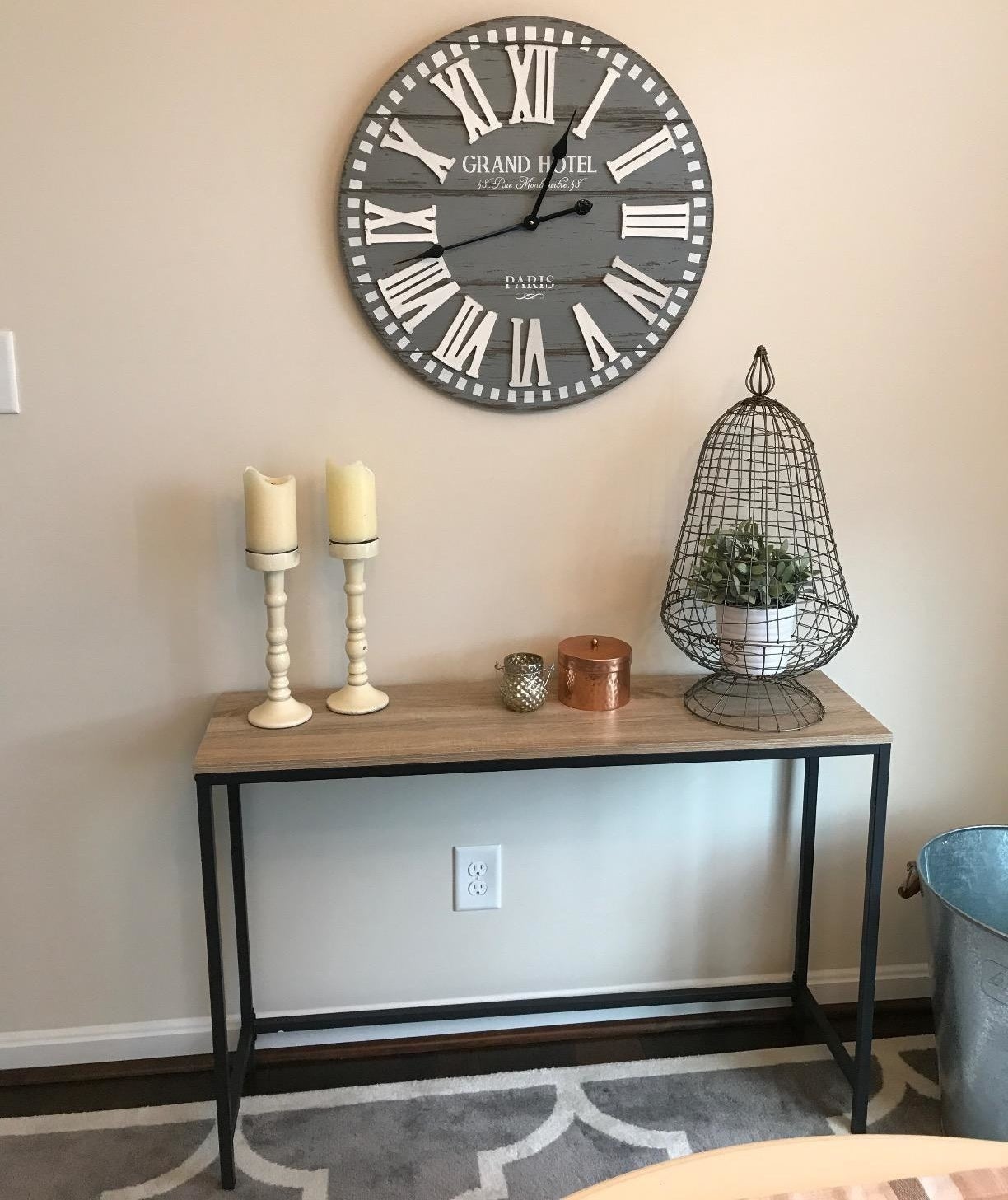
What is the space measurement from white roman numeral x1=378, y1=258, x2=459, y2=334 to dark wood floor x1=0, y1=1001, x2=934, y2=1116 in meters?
1.26

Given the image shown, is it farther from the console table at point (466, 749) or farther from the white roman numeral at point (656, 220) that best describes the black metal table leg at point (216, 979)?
the white roman numeral at point (656, 220)

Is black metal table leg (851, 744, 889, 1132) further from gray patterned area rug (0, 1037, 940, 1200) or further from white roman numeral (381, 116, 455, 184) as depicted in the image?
white roman numeral (381, 116, 455, 184)

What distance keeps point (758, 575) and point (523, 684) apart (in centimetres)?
38

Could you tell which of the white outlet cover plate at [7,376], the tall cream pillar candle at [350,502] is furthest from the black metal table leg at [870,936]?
the white outlet cover plate at [7,376]

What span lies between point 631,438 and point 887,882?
98 centimetres

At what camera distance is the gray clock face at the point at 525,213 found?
58.4 inches

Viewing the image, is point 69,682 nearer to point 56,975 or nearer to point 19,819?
point 19,819

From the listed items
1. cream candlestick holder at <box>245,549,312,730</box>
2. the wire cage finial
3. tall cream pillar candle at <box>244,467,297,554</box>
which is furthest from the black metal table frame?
the wire cage finial

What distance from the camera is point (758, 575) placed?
1483 millimetres

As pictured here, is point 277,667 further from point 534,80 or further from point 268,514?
point 534,80

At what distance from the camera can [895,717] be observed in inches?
71.9

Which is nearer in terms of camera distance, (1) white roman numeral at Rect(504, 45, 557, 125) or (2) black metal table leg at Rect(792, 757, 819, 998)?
(1) white roman numeral at Rect(504, 45, 557, 125)

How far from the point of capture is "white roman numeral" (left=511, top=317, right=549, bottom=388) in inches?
61.7

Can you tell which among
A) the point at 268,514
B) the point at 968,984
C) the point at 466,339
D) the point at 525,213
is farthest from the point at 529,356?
the point at 968,984
